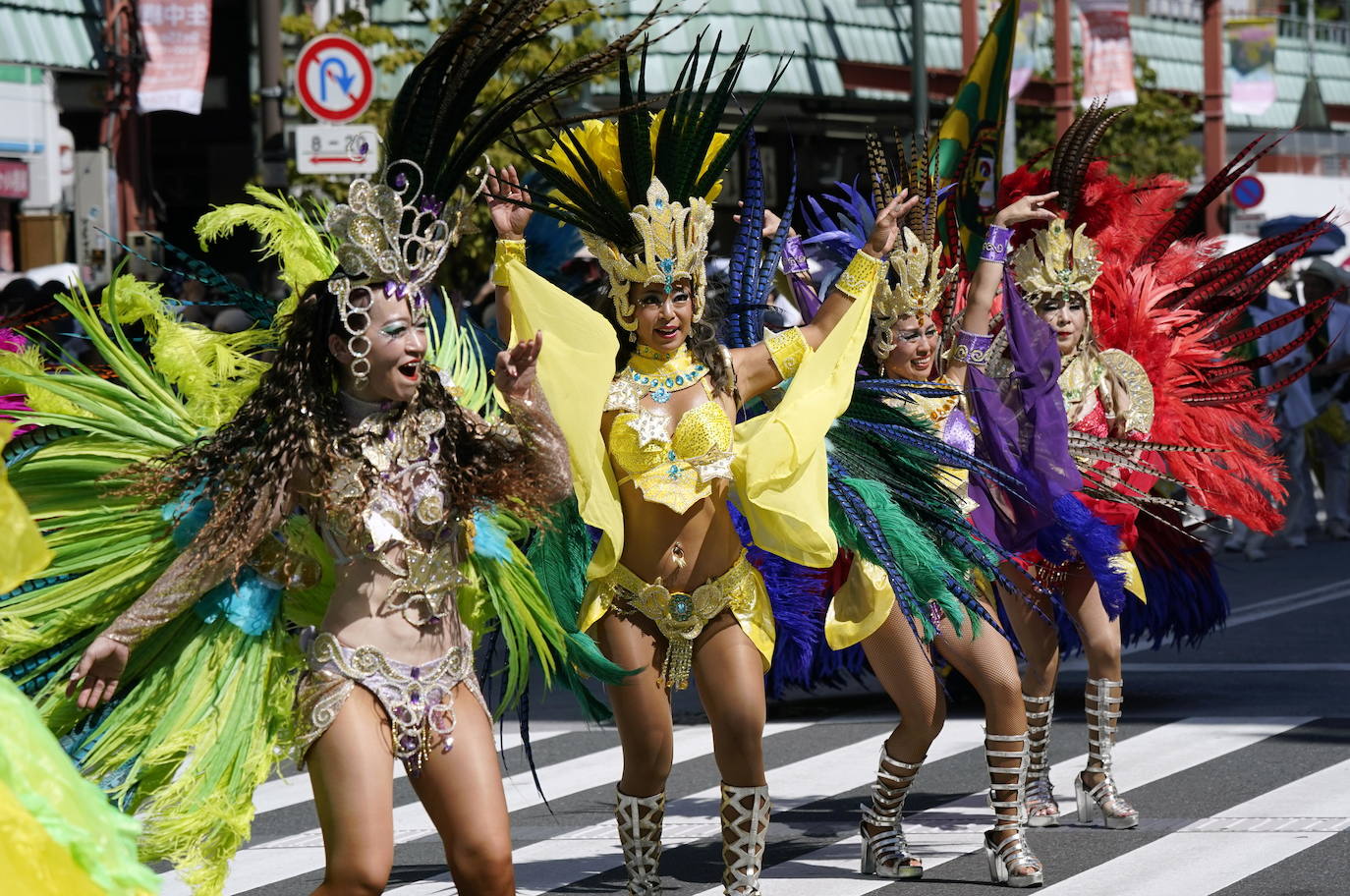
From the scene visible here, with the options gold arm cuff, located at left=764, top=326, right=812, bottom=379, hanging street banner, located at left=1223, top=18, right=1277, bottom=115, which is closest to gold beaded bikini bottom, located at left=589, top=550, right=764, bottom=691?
gold arm cuff, located at left=764, top=326, right=812, bottom=379

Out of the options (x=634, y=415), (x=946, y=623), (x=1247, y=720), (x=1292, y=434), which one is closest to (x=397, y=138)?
(x=634, y=415)

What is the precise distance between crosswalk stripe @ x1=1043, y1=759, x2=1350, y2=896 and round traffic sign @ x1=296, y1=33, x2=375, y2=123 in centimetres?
780

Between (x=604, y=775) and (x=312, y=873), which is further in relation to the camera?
(x=604, y=775)

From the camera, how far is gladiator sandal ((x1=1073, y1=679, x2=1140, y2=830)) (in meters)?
6.99

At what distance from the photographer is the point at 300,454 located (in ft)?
14.8

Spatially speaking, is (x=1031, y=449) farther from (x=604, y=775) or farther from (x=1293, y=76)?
(x=1293, y=76)

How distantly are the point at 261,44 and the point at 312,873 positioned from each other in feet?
30.4

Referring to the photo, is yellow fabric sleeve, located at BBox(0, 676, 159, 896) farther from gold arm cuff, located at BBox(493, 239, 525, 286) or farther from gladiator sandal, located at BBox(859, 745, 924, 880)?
gladiator sandal, located at BBox(859, 745, 924, 880)

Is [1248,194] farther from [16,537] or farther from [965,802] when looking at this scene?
[16,537]

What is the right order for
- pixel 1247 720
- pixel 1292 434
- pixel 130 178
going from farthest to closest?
pixel 130 178
pixel 1292 434
pixel 1247 720

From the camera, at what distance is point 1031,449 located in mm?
6508

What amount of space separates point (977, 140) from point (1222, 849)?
2.58 metres

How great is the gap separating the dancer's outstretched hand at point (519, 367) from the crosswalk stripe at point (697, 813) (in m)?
2.28

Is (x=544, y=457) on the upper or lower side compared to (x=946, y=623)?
upper
